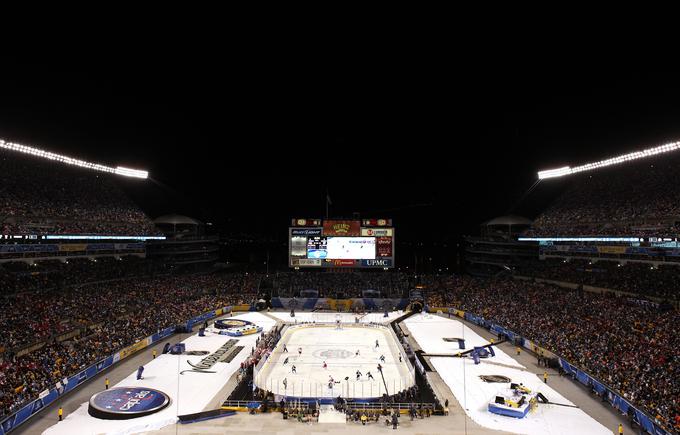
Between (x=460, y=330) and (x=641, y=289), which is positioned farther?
(x=460, y=330)

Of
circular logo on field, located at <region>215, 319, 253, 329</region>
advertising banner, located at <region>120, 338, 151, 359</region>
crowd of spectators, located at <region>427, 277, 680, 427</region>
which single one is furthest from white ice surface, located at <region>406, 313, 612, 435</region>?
advertising banner, located at <region>120, 338, 151, 359</region>

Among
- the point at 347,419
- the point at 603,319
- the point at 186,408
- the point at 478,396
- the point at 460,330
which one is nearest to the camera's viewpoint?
the point at 347,419

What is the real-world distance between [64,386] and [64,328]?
1077 cm

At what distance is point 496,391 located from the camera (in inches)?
1140

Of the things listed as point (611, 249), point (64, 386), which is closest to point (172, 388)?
point (64, 386)

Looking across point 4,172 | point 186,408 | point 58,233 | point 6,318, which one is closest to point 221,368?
point 186,408

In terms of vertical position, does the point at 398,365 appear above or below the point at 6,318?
below

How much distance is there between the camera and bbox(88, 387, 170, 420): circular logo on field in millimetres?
24469

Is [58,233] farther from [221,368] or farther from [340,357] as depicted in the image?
[340,357]

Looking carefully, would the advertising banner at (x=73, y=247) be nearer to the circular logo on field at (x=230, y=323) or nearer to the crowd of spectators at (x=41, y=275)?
the crowd of spectators at (x=41, y=275)

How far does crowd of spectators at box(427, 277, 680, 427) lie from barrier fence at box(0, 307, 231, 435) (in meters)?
31.9

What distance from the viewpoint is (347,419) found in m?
24.1

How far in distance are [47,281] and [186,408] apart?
27243mm

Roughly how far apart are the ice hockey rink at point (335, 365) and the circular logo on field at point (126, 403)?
6.47 m
